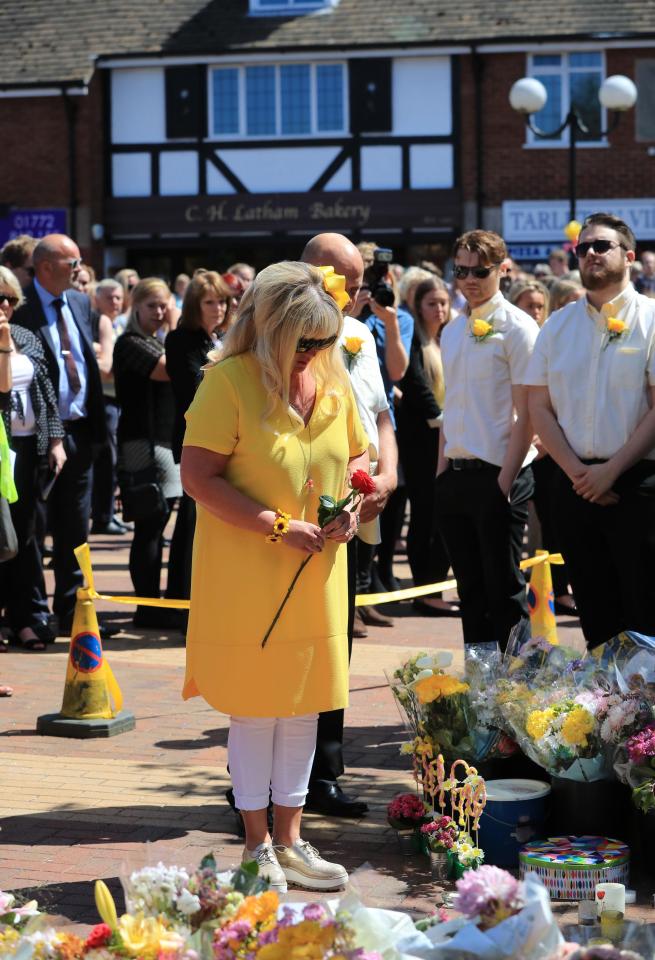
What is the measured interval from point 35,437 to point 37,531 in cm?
91

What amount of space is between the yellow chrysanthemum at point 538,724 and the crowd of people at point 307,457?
2.27 ft

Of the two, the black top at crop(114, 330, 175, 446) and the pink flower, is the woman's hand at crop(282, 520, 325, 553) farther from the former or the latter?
the black top at crop(114, 330, 175, 446)

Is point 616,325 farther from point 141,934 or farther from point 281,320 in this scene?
point 141,934

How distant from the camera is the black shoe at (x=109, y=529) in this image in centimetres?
1402

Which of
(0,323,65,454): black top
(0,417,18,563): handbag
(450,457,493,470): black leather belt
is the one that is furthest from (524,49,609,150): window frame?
(450,457,493,470): black leather belt

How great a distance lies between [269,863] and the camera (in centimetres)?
477

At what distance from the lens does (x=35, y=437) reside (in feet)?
28.4

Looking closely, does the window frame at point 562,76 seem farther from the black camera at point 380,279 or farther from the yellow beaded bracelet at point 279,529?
the yellow beaded bracelet at point 279,529

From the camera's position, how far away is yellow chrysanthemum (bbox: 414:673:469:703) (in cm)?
537

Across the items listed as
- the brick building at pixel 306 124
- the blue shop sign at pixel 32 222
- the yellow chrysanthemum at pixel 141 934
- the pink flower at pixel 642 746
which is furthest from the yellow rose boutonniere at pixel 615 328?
the blue shop sign at pixel 32 222

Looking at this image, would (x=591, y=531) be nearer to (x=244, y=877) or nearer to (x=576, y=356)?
(x=576, y=356)

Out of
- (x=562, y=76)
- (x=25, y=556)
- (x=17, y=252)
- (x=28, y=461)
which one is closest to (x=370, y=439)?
(x=28, y=461)

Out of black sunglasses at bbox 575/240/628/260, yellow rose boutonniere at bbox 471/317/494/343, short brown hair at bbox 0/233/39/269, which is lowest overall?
yellow rose boutonniere at bbox 471/317/494/343

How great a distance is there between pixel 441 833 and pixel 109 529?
30.7 feet
